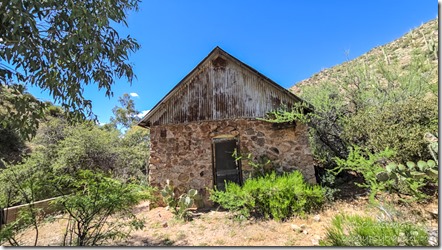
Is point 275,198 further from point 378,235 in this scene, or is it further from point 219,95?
point 219,95

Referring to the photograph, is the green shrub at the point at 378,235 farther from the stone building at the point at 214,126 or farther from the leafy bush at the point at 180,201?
the stone building at the point at 214,126

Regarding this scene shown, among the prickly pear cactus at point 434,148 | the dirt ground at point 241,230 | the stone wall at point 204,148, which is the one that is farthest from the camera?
the stone wall at point 204,148

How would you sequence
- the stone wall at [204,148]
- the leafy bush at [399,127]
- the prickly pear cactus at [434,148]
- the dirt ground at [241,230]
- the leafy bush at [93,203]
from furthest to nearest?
the stone wall at [204,148], the leafy bush at [399,127], the dirt ground at [241,230], the leafy bush at [93,203], the prickly pear cactus at [434,148]

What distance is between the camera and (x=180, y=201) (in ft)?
→ 18.7

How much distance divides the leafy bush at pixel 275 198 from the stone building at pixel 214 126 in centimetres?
126

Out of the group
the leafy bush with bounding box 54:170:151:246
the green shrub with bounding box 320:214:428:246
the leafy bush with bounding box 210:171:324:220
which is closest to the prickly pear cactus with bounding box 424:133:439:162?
the green shrub with bounding box 320:214:428:246

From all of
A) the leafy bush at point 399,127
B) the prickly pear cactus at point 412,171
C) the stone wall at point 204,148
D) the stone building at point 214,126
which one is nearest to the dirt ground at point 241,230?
the prickly pear cactus at point 412,171

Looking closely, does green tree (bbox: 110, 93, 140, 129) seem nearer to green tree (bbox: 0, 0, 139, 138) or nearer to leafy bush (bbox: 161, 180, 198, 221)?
leafy bush (bbox: 161, 180, 198, 221)

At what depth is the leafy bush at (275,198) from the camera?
4957 mm

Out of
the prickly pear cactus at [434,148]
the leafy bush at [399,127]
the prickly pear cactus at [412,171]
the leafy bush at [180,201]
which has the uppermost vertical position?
the leafy bush at [399,127]

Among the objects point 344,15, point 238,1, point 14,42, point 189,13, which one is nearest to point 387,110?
point 344,15

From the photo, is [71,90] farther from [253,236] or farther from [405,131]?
[405,131]

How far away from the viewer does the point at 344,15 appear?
4.48 m

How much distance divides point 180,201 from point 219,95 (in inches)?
119
